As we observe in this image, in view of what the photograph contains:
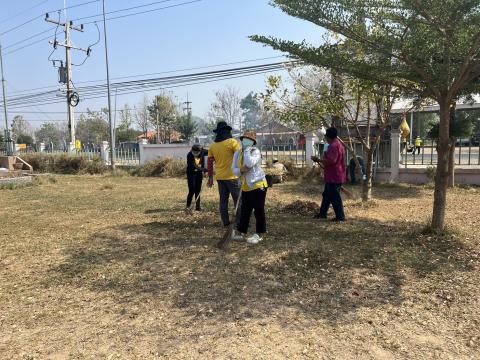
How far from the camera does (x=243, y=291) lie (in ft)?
13.9

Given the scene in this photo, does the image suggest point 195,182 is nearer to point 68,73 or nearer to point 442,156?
point 442,156

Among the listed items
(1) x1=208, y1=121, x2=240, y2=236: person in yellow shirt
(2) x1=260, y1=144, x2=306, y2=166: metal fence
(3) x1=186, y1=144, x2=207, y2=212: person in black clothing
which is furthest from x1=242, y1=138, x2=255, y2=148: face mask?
(2) x1=260, y1=144, x2=306, y2=166: metal fence

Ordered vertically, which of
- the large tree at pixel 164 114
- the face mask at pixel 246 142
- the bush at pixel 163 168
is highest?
the large tree at pixel 164 114

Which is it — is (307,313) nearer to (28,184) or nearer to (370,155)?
(370,155)

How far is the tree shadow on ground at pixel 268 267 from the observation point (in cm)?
398

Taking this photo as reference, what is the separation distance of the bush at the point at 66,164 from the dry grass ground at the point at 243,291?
47.8 feet

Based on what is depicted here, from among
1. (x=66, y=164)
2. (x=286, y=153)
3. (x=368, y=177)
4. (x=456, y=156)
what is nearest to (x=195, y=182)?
(x=368, y=177)

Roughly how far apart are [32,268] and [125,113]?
45592 mm

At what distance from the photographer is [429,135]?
1170cm

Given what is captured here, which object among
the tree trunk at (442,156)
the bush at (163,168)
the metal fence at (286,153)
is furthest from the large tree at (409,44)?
the bush at (163,168)

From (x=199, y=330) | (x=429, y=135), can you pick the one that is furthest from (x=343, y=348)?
(x=429, y=135)

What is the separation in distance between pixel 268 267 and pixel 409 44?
3252mm

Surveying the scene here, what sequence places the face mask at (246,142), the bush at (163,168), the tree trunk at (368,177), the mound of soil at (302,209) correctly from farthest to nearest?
the bush at (163,168) < the tree trunk at (368,177) < the mound of soil at (302,209) < the face mask at (246,142)

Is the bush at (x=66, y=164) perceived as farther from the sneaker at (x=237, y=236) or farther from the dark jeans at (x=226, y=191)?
the sneaker at (x=237, y=236)
